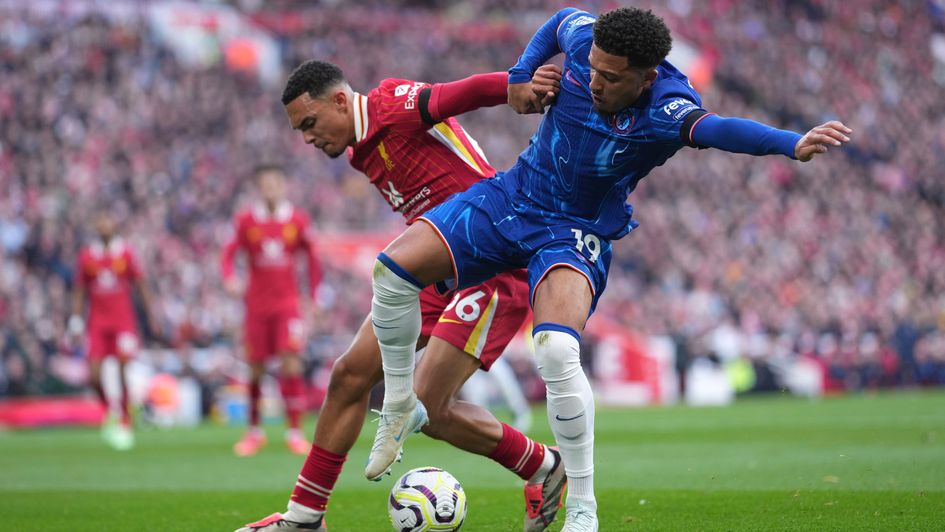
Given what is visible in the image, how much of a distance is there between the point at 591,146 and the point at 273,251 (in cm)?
758

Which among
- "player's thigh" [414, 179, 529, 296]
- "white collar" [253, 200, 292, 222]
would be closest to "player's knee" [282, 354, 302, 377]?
"white collar" [253, 200, 292, 222]

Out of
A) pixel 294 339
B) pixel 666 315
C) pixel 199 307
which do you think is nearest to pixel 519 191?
pixel 294 339

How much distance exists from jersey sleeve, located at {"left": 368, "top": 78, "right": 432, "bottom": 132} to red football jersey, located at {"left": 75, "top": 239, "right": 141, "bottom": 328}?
350 inches

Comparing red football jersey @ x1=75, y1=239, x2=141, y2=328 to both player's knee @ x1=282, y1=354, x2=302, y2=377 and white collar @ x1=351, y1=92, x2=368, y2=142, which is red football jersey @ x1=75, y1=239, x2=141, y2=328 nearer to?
player's knee @ x1=282, y1=354, x2=302, y2=377

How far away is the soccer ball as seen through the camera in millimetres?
5605

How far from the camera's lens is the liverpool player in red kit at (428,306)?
579cm

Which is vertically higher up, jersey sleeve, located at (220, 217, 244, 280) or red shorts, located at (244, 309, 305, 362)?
jersey sleeve, located at (220, 217, 244, 280)

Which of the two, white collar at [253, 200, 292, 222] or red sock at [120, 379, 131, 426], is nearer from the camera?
white collar at [253, 200, 292, 222]

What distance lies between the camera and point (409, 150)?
601 cm

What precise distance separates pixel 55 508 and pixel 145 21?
24.6 metres

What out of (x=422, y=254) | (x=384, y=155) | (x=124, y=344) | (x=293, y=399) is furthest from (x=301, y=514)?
(x=124, y=344)

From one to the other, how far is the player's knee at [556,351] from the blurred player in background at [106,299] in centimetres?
991

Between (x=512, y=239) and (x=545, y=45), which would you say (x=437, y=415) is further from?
(x=545, y=45)

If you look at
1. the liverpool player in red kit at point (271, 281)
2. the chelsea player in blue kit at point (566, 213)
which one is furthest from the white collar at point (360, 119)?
the liverpool player in red kit at point (271, 281)
